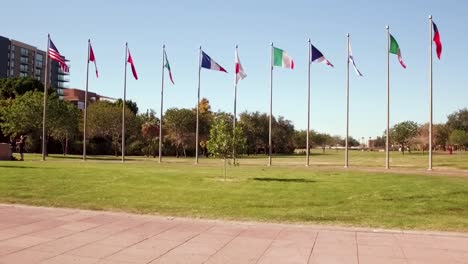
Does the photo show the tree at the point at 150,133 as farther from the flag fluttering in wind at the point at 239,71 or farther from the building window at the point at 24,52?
the building window at the point at 24,52

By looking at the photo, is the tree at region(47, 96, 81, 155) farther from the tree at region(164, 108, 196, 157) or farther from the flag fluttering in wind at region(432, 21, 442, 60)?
the flag fluttering in wind at region(432, 21, 442, 60)

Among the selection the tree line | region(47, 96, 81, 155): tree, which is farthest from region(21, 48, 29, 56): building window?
region(47, 96, 81, 155): tree

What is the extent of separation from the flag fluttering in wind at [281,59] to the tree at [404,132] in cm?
7842

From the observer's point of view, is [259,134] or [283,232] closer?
[283,232]

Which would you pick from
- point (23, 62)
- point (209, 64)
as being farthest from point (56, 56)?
point (23, 62)

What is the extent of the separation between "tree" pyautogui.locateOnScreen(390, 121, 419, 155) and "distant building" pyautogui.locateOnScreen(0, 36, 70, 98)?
86547 millimetres

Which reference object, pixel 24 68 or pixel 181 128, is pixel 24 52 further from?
pixel 181 128

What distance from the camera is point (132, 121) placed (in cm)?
7731

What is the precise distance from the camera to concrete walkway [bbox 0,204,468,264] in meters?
7.26

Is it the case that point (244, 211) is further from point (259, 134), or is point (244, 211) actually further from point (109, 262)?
point (259, 134)

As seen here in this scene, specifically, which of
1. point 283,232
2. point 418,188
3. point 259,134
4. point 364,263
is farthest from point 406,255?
point 259,134

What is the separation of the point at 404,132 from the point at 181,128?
187ft

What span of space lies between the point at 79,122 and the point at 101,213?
63.7 m

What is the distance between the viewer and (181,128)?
74.3m
